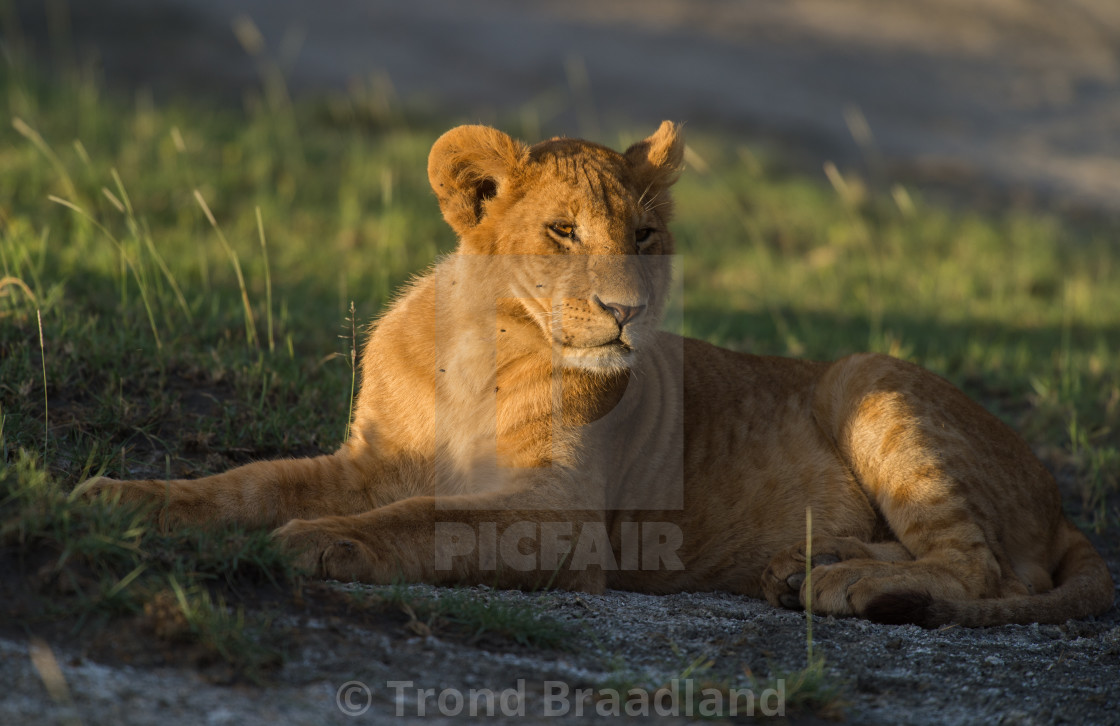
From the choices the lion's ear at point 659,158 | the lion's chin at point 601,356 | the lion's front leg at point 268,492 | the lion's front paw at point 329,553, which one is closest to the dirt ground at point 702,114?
the lion's front paw at point 329,553

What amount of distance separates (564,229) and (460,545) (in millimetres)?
1108

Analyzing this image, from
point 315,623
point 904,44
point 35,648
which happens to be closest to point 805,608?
point 315,623

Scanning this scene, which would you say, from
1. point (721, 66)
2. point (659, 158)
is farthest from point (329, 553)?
point (721, 66)

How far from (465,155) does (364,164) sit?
5.98m

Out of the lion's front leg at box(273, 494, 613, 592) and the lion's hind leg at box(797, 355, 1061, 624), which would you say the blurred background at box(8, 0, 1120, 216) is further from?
the lion's front leg at box(273, 494, 613, 592)

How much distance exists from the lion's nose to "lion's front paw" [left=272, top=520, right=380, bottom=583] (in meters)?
1.05

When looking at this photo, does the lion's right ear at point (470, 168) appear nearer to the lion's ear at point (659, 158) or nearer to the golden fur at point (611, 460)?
the golden fur at point (611, 460)

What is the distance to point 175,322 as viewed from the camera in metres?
5.16

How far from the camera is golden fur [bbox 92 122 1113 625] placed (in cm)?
340

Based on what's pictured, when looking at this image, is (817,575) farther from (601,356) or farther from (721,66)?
(721,66)

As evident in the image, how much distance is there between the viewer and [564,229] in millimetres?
3572

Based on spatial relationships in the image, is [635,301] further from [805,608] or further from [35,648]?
[35,648]

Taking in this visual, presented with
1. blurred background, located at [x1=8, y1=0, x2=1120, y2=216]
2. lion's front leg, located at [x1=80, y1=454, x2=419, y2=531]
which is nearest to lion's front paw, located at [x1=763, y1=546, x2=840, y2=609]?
lion's front leg, located at [x1=80, y1=454, x2=419, y2=531]

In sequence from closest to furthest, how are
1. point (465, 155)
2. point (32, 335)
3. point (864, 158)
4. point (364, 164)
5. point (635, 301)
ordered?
point (635, 301) < point (465, 155) < point (32, 335) < point (364, 164) < point (864, 158)
